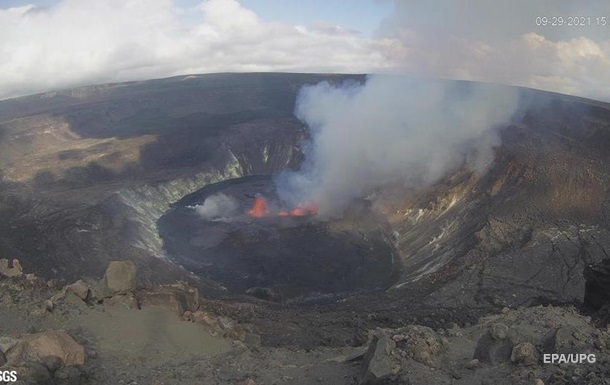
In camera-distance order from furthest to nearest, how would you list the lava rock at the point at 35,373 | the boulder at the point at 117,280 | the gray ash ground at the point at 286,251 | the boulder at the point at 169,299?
1. the gray ash ground at the point at 286,251
2. the boulder at the point at 169,299
3. the boulder at the point at 117,280
4. the lava rock at the point at 35,373

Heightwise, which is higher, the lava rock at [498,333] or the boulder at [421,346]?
the lava rock at [498,333]

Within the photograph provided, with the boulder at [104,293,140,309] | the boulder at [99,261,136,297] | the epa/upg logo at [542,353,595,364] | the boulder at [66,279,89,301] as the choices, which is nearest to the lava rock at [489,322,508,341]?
the epa/upg logo at [542,353,595,364]

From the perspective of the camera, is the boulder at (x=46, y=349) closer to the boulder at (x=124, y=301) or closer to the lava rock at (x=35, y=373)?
the lava rock at (x=35, y=373)

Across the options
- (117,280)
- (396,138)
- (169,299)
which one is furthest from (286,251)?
(117,280)

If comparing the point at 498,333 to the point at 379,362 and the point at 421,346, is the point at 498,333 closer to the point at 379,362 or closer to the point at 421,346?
the point at 421,346

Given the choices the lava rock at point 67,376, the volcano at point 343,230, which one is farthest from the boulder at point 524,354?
the volcano at point 343,230

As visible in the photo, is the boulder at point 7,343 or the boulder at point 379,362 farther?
the boulder at point 7,343
